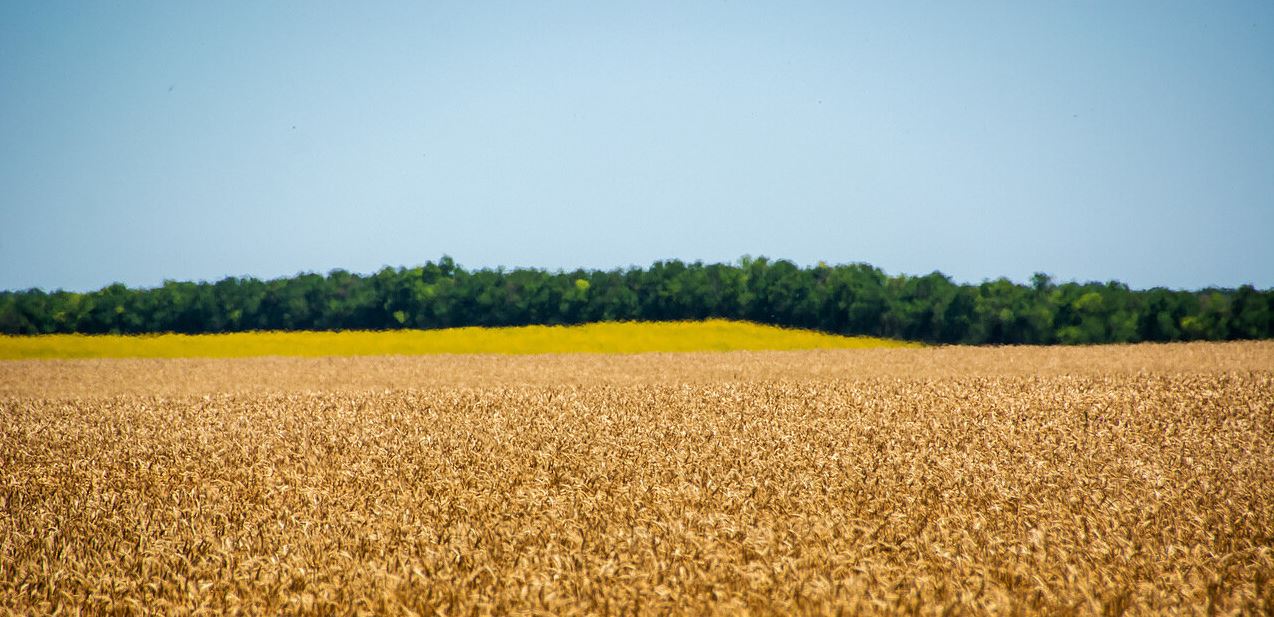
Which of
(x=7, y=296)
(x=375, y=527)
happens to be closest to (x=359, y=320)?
(x=7, y=296)

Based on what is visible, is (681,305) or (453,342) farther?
(681,305)

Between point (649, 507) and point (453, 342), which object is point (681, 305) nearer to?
point (453, 342)

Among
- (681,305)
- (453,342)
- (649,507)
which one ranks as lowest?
(649,507)

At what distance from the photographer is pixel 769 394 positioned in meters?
18.0

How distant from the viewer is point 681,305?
61.1 meters

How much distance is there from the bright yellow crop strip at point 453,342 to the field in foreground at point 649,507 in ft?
108

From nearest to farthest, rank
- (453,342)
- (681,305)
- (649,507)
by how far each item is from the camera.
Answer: (649,507) → (453,342) → (681,305)

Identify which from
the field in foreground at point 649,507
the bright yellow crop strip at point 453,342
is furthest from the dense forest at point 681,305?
the field in foreground at point 649,507

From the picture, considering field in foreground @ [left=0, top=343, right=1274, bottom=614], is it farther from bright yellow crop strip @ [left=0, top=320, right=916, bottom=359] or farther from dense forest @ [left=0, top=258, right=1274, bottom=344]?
dense forest @ [left=0, top=258, right=1274, bottom=344]

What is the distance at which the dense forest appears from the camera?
190 feet

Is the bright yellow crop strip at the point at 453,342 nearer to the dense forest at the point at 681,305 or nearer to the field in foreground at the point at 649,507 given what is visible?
the dense forest at the point at 681,305

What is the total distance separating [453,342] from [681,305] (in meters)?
15.6

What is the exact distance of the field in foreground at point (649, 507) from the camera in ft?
17.8

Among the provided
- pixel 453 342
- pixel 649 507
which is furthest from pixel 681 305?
pixel 649 507
